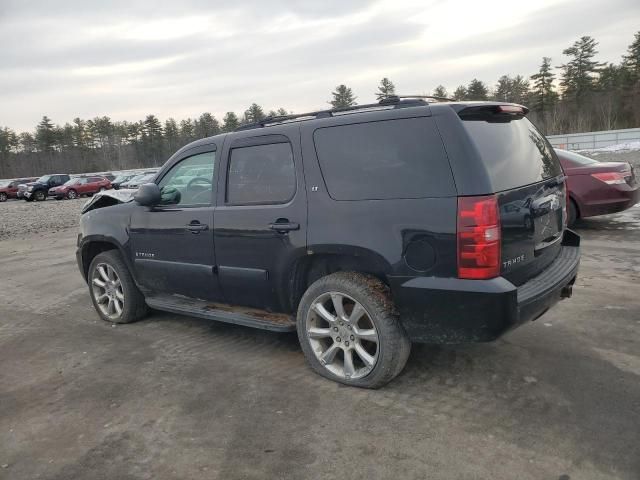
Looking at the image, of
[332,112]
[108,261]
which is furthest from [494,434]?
[108,261]

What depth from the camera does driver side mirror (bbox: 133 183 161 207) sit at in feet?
14.8

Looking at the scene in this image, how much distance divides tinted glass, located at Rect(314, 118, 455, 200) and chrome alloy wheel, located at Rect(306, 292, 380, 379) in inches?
29.8

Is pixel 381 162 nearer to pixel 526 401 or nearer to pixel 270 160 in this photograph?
pixel 270 160

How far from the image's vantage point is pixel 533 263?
11.0 feet

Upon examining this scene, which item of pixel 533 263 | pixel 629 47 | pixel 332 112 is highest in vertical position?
pixel 629 47

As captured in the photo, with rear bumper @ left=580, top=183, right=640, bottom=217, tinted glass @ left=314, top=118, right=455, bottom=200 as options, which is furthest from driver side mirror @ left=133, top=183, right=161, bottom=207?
rear bumper @ left=580, top=183, right=640, bottom=217

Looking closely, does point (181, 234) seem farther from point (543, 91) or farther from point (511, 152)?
point (543, 91)

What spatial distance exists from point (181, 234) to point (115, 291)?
1407mm

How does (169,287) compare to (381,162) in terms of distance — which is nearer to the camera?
(381,162)

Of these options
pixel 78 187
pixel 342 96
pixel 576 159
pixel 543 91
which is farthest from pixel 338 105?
pixel 576 159

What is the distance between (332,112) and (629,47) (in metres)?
65.9

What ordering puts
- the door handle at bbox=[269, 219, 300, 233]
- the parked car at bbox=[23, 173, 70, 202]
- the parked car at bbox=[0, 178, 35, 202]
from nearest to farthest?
the door handle at bbox=[269, 219, 300, 233], the parked car at bbox=[23, 173, 70, 202], the parked car at bbox=[0, 178, 35, 202]

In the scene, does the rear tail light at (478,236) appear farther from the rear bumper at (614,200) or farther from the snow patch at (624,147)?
the snow patch at (624,147)

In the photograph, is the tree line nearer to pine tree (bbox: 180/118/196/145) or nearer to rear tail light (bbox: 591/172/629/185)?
pine tree (bbox: 180/118/196/145)
